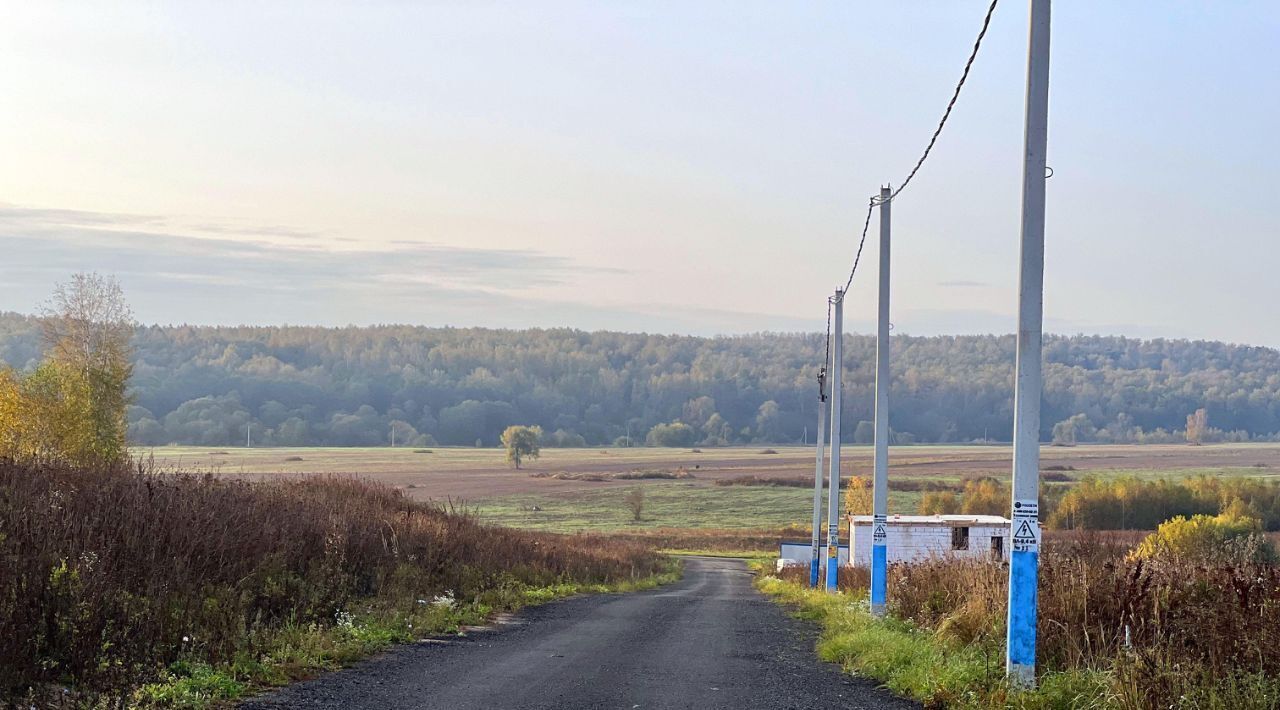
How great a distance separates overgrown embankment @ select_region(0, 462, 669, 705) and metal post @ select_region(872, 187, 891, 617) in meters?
6.75

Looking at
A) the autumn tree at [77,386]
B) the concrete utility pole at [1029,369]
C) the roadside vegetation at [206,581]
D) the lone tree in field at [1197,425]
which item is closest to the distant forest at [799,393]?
the lone tree in field at [1197,425]

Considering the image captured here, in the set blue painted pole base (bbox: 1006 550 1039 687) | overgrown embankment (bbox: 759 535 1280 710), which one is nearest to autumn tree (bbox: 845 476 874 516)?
overgrown embankment (bbox: 759 535 1280 710)

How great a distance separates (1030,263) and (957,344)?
13953 centimetres

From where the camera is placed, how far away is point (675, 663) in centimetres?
1508

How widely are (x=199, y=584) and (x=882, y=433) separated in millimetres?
11675

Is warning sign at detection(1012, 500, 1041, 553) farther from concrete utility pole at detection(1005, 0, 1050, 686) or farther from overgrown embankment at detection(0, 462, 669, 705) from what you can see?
overgrown embankment at detection(0, 462, 669, 705)

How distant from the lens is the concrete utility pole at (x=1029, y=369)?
36.9ft

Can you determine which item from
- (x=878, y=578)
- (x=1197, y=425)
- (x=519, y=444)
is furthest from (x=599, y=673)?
(x=1197, y=425)

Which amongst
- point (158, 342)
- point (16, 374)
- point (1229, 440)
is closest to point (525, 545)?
point (16, 374)

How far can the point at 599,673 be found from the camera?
13680 millimetres

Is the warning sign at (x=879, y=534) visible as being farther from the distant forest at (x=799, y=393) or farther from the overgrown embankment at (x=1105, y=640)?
the distant forest at (x=799, y=393)

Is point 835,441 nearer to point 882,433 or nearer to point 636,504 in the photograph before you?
point 882,433

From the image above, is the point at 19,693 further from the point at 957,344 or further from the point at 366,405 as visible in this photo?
the point at 366,405

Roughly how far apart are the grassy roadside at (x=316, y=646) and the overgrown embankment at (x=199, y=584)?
0.09ft
